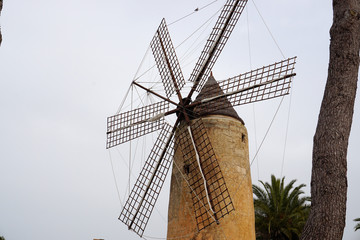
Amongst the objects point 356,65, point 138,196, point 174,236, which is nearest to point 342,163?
point 356,65

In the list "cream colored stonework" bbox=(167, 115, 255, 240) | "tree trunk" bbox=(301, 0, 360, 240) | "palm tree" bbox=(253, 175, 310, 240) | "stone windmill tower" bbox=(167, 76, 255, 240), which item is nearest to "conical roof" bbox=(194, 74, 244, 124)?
"stone windmill tower" bbox=(167, 76, 255, 240)

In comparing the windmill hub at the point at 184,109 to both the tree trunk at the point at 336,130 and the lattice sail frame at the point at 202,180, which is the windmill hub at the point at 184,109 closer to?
the lattice sail frame at the point at 202,180

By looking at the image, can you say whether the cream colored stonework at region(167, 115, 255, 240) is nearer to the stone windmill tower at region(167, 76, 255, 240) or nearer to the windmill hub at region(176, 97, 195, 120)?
→ the stone windmill tower at region(167, 76, 255, 240)

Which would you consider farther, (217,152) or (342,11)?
(217,152)

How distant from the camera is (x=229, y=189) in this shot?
855 centimetres

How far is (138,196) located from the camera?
995 cm

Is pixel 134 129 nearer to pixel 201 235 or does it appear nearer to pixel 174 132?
pixel 174 132

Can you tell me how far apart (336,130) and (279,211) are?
40.7ft

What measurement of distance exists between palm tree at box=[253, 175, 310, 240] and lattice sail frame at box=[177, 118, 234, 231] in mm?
7499

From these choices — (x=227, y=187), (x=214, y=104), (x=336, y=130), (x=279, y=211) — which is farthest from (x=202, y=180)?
(x=279, y=211)

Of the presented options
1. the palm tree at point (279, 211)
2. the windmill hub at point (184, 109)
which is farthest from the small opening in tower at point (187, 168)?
the palm tree at point (279, 211)

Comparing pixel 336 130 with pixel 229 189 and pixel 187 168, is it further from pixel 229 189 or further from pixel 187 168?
pixel 187 168

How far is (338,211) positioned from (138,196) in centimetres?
651

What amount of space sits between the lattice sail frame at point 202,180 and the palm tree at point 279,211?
7499 millimetres
